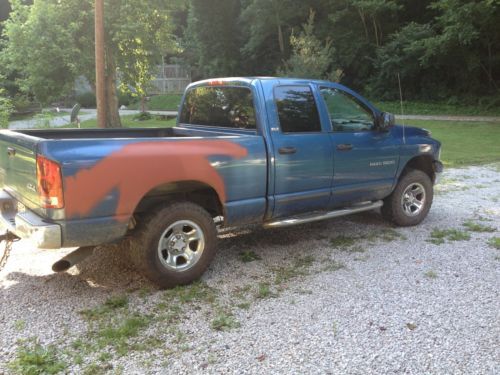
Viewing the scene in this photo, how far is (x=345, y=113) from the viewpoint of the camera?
5480 millimetres

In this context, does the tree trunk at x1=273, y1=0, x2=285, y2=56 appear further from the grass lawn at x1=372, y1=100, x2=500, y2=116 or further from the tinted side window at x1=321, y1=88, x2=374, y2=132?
the tinted side window at x1=321, y1=88, x2=374, y2=132

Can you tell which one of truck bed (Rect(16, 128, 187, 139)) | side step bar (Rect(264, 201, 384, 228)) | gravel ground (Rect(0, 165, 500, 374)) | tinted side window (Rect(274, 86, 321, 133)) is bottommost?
gravel ground (Rect(0, 165, 500, 374))

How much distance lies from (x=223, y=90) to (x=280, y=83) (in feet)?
2.12

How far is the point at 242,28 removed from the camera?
42.5m

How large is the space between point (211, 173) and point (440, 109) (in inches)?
1047

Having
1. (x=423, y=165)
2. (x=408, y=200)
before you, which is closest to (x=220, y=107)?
(x=408, y=200)

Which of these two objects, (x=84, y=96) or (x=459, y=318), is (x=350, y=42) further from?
(x=459, y=318)

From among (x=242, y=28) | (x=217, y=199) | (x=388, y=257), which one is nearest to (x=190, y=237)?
(x=217, y=199)

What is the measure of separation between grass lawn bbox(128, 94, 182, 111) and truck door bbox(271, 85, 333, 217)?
36.2 meters

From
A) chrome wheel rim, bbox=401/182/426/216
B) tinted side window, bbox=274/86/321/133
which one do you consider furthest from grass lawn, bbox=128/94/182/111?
tinted side window, bbox=274/86/321/133

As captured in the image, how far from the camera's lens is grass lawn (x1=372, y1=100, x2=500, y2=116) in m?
25.8

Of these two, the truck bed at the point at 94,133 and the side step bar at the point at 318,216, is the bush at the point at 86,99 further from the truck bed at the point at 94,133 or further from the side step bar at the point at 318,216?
the side step bar at the point at 318,216

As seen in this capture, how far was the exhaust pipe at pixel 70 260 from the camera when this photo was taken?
3.87 m

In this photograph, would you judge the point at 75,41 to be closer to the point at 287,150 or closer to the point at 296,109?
the point at 296,109
